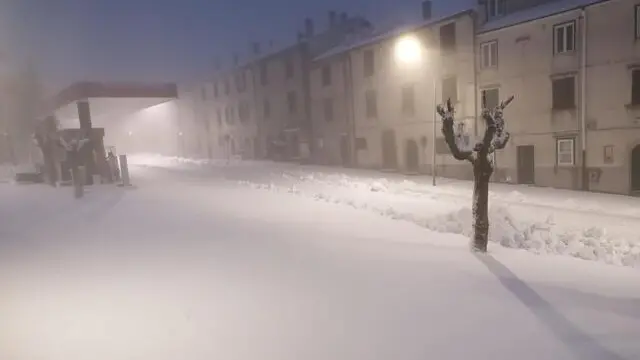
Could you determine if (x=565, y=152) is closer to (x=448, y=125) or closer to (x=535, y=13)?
(x=535, y=13)

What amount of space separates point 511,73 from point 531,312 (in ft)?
67.0

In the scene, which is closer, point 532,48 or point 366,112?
point 532,48

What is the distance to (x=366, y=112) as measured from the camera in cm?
3425

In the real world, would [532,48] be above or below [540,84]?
above

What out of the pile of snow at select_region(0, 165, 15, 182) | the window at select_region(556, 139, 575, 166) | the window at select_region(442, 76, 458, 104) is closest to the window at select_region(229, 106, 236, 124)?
the pile of snow at select_region(0, 165, 15, 182)

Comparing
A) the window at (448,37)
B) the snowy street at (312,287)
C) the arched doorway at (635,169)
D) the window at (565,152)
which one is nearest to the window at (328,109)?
the window at (448,37)

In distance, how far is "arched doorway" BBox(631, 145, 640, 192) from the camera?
19.6m

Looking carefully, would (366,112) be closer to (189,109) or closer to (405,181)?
(405,181)

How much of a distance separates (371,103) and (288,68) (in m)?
12.5

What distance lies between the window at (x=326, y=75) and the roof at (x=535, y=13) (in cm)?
1472

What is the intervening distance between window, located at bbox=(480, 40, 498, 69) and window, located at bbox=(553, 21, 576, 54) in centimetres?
331

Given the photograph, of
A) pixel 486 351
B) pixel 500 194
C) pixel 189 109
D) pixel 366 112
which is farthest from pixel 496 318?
pixel 189 109

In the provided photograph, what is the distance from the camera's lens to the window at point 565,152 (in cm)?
2195

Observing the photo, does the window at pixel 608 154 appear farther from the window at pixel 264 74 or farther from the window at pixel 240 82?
the window at pixel 240 82
